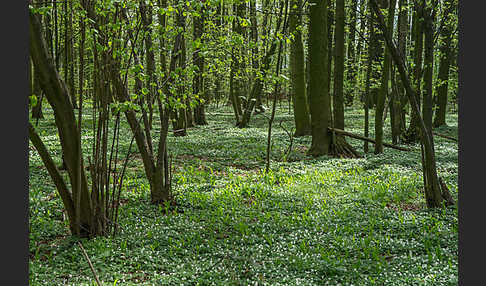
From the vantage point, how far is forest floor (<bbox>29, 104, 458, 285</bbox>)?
4629 millimetres

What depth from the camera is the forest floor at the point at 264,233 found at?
4629 mm

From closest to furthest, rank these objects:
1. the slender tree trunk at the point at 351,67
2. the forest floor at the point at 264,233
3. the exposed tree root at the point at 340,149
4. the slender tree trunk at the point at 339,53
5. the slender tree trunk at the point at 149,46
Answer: the forest floor at the point at 264,233 → the slender tree trunk at the point at 149,46 → the exposed tree root at the point at 340,149 → the slender tree trunk at the point at 339,53 → the slender tree trunk at the point at 351,67

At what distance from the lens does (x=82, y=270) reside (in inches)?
184

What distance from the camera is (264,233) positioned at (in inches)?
239

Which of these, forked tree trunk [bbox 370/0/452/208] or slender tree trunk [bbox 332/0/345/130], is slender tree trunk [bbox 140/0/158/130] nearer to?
forked tree trunk [bbox 370/0/452/208]

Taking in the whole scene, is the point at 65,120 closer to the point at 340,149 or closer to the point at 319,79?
the point at 319,79

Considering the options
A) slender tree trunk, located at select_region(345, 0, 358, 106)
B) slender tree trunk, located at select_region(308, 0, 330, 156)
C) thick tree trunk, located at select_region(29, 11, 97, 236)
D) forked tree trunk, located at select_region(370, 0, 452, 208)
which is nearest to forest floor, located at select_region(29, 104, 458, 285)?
forked tree trunk, located at select_region(370, 0, 452, 208)

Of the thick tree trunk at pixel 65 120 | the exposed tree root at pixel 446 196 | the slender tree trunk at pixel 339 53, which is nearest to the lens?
the thick tree trunk at pixel 65 120

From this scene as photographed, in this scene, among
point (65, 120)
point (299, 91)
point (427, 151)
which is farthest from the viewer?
point (299, 91)

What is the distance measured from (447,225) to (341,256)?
6.67 feet

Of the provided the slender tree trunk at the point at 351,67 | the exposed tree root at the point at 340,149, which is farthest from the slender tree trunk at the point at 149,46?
the slender tree trunk at the point at 351,67

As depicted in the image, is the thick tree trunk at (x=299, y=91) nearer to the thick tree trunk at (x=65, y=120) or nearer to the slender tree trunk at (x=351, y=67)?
the slender tree trunk at (x=351, y=67)

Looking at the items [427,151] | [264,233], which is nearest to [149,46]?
[264,233]

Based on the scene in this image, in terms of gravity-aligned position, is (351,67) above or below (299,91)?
above
